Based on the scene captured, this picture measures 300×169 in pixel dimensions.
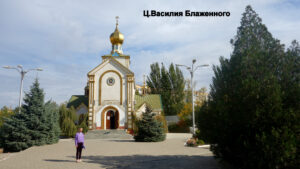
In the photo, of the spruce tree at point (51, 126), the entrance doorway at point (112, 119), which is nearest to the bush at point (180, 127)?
the entrance doorway at point (112, 119)

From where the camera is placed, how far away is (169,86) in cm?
4506

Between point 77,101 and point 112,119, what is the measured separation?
21.0 feet

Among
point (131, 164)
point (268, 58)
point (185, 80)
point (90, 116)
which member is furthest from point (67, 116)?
point (185, 80)

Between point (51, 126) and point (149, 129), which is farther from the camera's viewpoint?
point (149, 129)

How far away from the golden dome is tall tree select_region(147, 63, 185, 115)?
14.2m

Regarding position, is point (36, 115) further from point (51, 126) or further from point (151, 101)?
point (151, 101)

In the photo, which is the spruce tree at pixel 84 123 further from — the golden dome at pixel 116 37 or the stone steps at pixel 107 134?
the golden dome at pixel 116 37

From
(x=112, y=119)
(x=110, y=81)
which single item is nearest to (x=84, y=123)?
(x=112, y=119)

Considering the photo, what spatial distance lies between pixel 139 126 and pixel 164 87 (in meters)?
25.6

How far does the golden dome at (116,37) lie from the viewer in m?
34.1

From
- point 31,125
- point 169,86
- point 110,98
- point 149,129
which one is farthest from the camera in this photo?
point 169,86

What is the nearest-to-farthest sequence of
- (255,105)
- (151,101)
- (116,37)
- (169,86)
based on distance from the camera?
(255,105) < (116,37) < (151,101) < (169,86)

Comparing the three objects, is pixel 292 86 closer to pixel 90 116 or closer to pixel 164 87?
pixel 90 116

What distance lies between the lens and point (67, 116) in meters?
25.1
